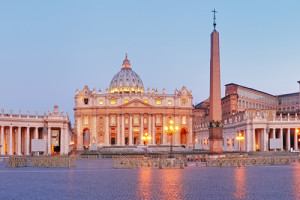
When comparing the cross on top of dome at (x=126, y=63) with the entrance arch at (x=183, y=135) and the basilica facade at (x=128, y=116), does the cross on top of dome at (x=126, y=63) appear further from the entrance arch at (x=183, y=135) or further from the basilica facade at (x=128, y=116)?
the entrance arch at (x=183, y=135)

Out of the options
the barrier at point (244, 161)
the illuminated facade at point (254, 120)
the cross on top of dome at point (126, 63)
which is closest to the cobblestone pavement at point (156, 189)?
the barrier at point (244, 161)

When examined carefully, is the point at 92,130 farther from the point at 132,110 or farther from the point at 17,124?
the point at 17,124

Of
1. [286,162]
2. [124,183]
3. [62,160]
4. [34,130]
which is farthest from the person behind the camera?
[34,130]

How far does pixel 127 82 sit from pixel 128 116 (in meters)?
25.4

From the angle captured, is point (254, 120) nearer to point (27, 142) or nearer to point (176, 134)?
point (176, 134)

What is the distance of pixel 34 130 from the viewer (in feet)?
226

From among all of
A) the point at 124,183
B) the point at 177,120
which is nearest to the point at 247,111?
the point at 177,120

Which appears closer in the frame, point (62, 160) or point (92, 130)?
point (62, 160)

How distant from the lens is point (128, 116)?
106062mm

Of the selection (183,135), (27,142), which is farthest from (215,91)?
(183,135)

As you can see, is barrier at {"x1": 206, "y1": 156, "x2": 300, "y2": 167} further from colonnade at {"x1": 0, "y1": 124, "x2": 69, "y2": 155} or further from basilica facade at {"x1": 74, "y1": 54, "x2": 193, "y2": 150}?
basilica facade at {"x1": 74, "y1": 54, "x2": 193, "y2": 150}

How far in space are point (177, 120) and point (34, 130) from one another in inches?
1878

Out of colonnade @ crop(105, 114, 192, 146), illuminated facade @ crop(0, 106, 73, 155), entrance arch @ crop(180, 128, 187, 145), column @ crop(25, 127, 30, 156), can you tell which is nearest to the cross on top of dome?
entrance arch @ crop(180, 128, 187, 145)

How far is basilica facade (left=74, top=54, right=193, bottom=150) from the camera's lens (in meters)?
105
